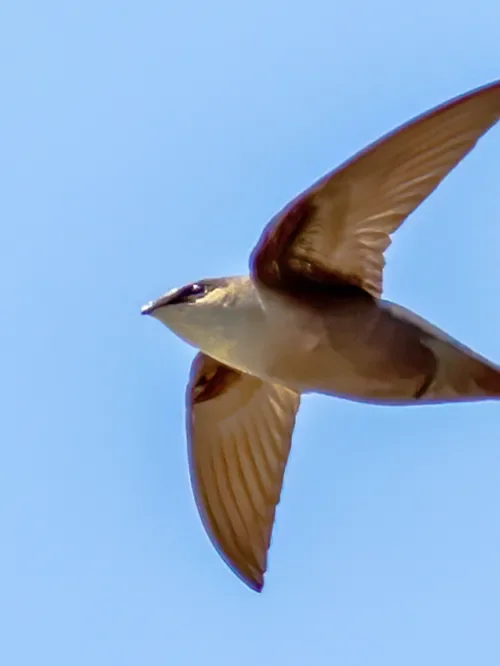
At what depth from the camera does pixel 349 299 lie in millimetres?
4426

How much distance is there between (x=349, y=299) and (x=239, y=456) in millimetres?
766

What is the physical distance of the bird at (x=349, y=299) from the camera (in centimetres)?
421

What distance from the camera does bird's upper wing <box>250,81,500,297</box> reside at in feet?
13.6

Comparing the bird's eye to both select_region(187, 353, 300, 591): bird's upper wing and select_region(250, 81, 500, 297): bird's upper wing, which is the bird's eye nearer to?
select_region(250, 81, 500, 297): bird's upper wing

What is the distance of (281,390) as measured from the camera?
495cm

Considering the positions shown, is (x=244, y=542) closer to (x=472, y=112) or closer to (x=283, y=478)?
(x=283, y=478)

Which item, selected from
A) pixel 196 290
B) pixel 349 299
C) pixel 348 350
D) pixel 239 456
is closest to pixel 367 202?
pixel 349 299

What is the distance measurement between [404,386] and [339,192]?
562mm

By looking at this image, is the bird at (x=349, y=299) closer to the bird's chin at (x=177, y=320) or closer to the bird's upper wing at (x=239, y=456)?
the bird's chin at (x=177, y=320)

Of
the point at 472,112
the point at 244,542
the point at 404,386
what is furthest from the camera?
the point at 244,542

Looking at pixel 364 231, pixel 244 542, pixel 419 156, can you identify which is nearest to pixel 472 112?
pixel 419 156

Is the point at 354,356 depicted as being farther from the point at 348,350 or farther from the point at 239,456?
the point at 239,456

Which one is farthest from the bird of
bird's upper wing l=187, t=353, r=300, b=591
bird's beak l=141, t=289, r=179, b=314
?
bird's upper wing l=187, t=353, r=300, b=591

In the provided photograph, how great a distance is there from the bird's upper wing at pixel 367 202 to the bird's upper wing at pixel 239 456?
0.57 m
